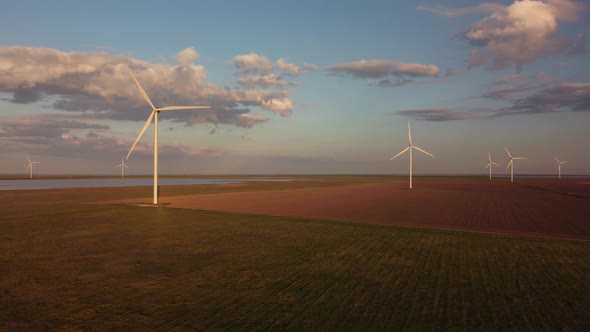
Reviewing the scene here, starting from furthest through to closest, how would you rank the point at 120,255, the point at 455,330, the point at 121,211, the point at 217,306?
the point at 121,211 → the point at 120,255 → the point at 217,306 → the point at 455,330

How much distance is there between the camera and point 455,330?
7.68 metres

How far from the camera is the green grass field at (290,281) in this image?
821cm

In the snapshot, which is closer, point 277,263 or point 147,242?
point 277,263

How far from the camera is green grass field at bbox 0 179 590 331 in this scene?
26.9 ft

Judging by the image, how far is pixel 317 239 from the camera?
18.8m

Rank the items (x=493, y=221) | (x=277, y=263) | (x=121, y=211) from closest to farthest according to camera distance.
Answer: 1. (x=277, y=263)
2. (x=493, y=221)
3. (x=121, y=211)

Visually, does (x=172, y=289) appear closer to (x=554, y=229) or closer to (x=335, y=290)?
(x=335, y=290)

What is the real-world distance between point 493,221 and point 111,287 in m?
26.5

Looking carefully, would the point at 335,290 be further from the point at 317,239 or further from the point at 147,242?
the point at 147,242

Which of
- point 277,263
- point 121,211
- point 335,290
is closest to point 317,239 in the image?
point 277,263

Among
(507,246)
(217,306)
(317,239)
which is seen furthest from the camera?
(317,239)

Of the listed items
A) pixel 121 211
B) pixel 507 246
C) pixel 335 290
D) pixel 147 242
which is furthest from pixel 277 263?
pixel 121 211

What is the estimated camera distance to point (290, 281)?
36.8 ft

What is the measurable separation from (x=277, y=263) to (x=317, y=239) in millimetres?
5581
